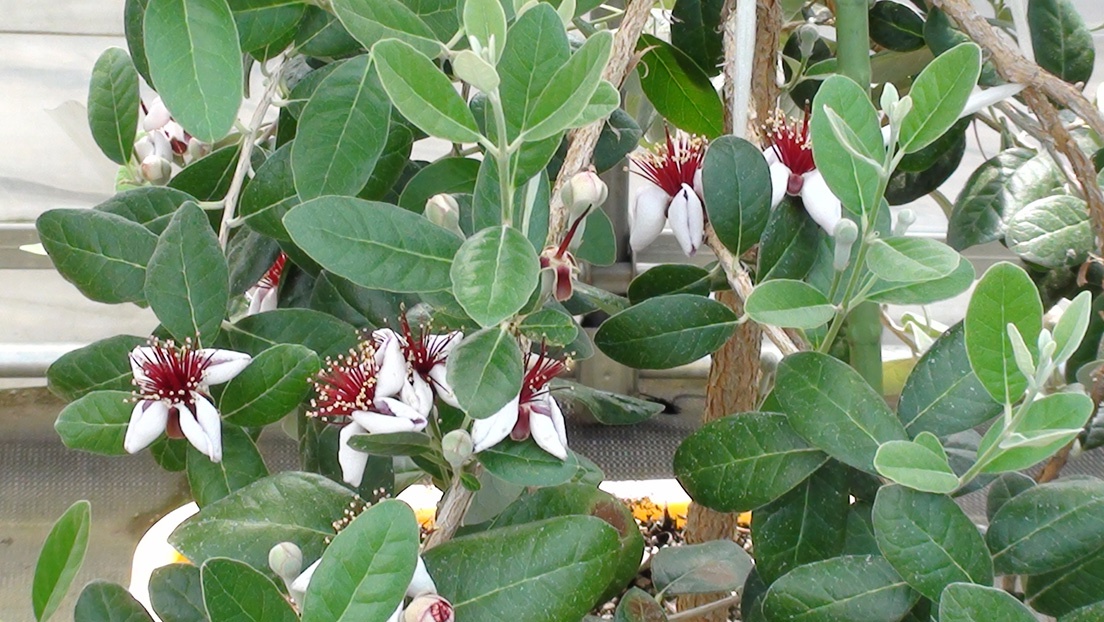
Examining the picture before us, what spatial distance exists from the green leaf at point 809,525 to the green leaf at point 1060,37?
356 mm

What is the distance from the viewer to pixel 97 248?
52 centimetres

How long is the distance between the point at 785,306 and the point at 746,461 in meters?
0.09

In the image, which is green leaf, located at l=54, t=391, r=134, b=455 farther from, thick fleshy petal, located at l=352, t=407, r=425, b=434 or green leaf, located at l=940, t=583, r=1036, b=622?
green leaf, located at l=940, t=583, r=1036, b=622

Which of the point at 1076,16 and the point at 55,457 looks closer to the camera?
the point at 1076,16

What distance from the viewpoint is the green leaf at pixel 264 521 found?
17.2 inches

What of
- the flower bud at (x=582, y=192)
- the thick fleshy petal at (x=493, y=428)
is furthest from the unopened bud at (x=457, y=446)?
the flower bud at (x=582, y=192)

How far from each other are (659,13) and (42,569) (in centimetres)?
67

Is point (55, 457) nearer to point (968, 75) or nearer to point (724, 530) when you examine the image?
point (724, 530)

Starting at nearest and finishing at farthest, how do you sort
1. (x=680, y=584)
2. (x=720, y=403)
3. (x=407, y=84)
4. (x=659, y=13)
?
(x=407, y=84)
(x=680, y=584)
(x=720, y=403)
(x=659, y=13)

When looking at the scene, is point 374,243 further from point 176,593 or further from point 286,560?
point 176,593

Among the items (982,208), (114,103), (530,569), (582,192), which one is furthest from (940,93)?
(114,103)

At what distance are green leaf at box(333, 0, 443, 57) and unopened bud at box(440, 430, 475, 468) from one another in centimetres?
16

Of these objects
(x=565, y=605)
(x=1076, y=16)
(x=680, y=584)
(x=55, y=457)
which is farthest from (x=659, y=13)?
(x=55, y=457)

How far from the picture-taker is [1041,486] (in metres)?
0.45
